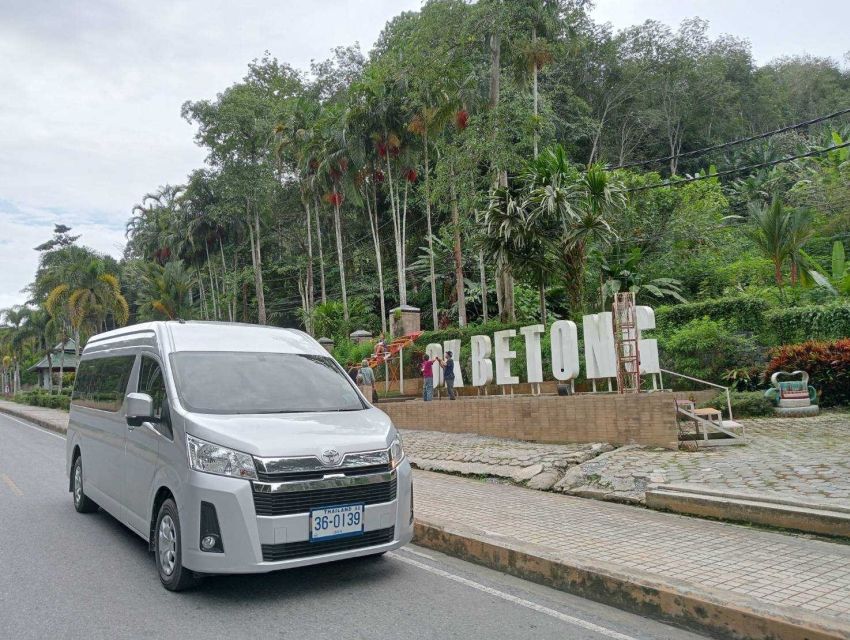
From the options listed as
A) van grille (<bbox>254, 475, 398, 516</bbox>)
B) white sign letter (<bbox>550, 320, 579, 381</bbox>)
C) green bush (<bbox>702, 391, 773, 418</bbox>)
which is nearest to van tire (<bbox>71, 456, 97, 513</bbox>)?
van grille (<bbox>254, 475, 398, 516</bbox>)

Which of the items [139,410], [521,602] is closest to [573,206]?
[521,602]

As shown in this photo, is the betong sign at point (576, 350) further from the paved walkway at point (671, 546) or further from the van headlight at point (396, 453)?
the van headlight at point (396, 453)

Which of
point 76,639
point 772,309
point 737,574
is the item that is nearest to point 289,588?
point 76,639

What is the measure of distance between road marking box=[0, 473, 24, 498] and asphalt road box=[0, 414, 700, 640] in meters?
3.50

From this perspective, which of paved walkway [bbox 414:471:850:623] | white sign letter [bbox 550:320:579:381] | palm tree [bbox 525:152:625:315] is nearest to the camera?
paved walkway [bbox 414:471:850:623]

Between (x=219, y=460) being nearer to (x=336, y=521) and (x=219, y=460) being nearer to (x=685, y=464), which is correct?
(x=336, y=521)

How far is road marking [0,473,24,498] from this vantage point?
954 centimetres

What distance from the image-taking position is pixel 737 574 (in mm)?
4828

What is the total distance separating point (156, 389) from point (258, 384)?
922 mm

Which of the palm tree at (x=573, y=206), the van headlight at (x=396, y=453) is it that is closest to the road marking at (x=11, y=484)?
the van headlight at (x=396, y=453)

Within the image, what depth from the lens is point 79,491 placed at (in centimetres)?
811

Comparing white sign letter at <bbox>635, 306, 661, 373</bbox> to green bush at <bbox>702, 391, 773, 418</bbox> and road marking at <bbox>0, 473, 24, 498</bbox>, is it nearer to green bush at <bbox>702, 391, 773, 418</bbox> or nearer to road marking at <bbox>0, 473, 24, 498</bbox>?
green bush at <bbox>702, 391, 773, 418</bbox>

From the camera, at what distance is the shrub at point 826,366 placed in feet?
48.8

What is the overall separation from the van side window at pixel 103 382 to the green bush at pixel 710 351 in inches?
560
